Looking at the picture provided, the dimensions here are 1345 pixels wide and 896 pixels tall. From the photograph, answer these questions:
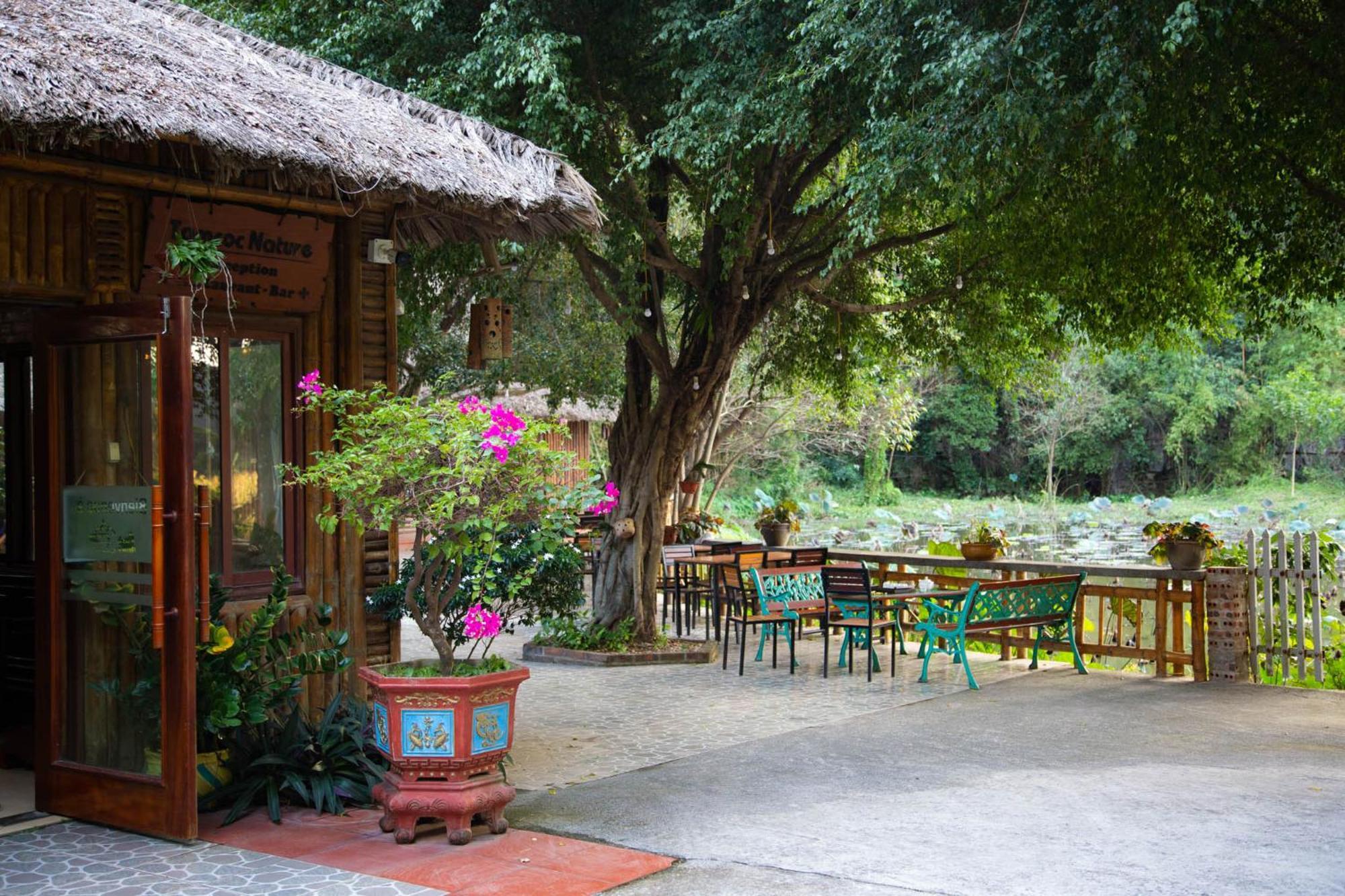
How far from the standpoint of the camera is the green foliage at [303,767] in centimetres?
578

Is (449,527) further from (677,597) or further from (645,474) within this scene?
(677,597)

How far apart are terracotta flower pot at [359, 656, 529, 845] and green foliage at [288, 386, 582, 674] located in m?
0.24

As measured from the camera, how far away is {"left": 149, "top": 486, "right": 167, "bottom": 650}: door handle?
5098 mm

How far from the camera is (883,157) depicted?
8.13 metres

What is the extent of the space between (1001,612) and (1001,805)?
3842mm

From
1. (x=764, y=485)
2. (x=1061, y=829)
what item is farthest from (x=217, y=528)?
(x=764, y=485)

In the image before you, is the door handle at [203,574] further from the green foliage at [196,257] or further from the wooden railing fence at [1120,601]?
the wooden railing fence at [1120,601]

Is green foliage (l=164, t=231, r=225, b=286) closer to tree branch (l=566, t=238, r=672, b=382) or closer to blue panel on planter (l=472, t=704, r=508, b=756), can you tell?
blue panel on planter (l=472, t=704, r=508, b=756)

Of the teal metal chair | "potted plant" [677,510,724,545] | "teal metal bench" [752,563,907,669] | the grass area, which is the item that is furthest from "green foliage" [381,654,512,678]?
the grass area

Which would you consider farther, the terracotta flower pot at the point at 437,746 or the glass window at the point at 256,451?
the glass window at the point at 256,451

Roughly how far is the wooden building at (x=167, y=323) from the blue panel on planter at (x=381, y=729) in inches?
28.9

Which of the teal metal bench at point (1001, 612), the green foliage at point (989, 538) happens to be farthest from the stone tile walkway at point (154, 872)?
the green foliage at point (989, 538)

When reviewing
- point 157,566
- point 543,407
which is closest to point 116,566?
point 157,566

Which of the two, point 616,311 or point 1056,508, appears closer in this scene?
point 616,311
